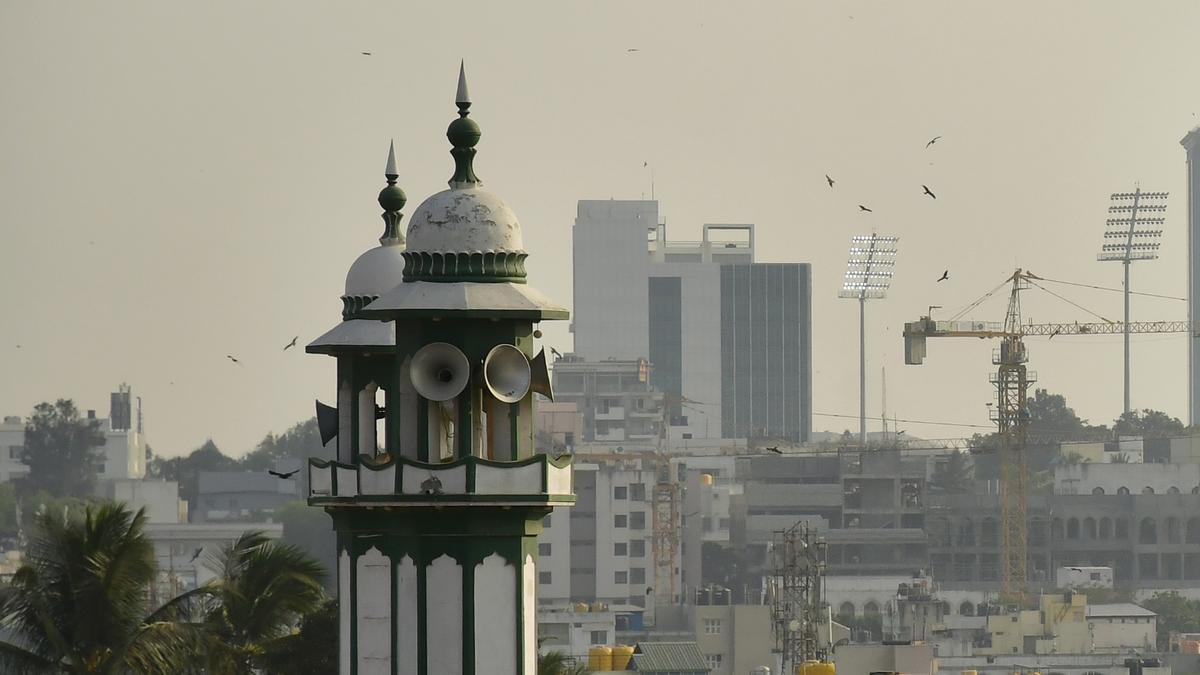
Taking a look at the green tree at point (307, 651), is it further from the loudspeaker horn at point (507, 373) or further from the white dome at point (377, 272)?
the loudspeaker horn at point (507, 373)

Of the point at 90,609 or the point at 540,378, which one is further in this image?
the point at 90,609

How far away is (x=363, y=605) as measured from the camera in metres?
26.8

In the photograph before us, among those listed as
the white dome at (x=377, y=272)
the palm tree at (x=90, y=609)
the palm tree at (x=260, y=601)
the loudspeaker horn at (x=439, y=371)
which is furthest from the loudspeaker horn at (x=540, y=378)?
the palm tree at (x=260, y=601)

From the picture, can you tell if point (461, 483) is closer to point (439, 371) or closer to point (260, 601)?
point (439, 371)

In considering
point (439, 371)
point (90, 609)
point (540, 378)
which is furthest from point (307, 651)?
point (439, 371)

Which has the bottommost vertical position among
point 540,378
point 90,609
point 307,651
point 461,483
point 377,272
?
point 307,651

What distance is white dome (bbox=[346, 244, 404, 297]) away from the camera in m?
31.2

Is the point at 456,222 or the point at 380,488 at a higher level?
the point at 456,222

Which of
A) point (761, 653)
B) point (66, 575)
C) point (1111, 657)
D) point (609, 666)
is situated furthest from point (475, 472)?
point (1111, 657)

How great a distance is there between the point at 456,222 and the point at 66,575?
18730mm

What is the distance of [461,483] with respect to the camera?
85.3 feet

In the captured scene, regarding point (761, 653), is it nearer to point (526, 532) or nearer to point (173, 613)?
point (173, 613)

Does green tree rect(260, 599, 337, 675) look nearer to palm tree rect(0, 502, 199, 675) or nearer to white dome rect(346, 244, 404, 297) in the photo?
palm tree rect(0, 502, 199, 675)

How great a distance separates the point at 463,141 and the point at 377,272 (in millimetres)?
4614
